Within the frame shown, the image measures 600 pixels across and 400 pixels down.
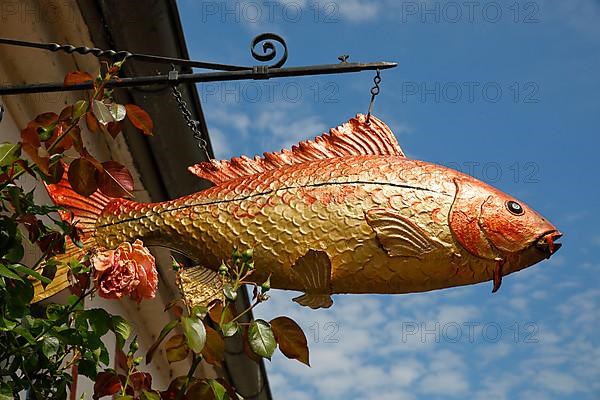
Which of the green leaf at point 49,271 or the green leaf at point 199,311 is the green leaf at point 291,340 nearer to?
the green leaf at point 199,311

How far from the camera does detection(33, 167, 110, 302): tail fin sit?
5.38 feet

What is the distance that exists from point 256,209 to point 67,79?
501 millimetres

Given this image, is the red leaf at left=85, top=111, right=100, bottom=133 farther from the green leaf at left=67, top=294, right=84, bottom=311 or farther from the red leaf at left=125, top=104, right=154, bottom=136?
the green leaf at left=67, top=294, right=84, bottom=311

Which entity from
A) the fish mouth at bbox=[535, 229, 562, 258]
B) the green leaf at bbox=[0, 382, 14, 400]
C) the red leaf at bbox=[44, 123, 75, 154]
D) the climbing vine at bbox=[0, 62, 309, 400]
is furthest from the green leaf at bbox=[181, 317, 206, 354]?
the fish mouth at bbox=[535, 229, 562, 258]

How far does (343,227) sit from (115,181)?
0.48 meters

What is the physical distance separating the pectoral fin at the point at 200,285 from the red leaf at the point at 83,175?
252 mm

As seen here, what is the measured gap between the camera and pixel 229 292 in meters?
1.42

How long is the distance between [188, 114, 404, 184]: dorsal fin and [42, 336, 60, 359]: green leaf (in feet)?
1.50

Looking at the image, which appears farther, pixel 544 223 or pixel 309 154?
pixel 309 154

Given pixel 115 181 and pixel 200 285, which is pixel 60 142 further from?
pixel 200 285

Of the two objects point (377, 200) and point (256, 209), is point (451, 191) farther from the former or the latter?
point (256, 209)

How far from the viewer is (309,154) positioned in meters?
1.72

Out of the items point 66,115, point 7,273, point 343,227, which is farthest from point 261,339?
point 66,115

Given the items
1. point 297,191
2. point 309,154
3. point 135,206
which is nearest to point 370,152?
point 309,154
